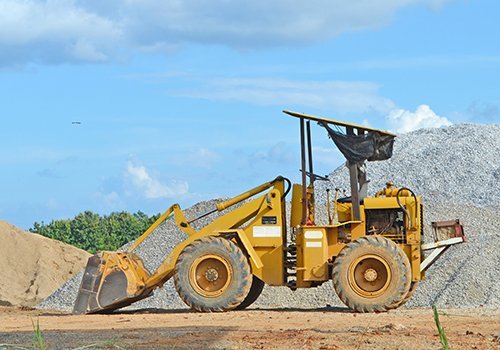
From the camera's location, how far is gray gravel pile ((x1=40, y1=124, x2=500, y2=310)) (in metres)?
19.6

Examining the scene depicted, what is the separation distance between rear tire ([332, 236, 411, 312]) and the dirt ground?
0.29 metres

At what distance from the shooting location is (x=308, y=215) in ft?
54.8

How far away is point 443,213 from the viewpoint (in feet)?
82.1

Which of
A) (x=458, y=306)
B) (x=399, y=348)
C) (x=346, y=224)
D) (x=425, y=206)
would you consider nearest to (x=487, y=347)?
(x=399, y=348)

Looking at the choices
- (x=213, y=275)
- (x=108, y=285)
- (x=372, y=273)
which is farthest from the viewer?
(x=108, y=285)

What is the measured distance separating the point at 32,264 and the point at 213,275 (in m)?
16.3

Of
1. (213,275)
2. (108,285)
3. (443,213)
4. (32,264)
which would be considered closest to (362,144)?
(213,275)

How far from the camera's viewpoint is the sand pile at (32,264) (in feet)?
96.8

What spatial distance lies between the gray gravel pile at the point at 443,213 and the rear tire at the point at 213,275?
277cm

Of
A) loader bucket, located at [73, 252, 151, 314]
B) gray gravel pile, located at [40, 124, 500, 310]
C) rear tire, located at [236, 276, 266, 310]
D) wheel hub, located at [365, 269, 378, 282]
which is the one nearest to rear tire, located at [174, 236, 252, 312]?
loader bucket, located at [73, 252, 151, 314]

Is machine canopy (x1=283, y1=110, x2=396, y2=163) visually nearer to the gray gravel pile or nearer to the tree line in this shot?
the gray gravel pile

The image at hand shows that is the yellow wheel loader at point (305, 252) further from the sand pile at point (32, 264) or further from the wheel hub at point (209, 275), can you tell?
the sand pile at point (32, 264)

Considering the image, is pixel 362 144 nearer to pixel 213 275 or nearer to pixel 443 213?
pixel 213 275

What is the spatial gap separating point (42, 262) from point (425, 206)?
42.0ft
